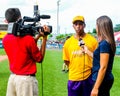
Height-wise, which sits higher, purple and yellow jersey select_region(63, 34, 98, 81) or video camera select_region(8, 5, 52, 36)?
video camera select_region(8, 5, 52, 36)

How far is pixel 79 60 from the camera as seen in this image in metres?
6.89

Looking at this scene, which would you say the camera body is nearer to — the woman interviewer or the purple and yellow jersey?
the woman interviewer

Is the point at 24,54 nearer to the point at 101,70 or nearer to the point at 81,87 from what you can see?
the point at 101,70

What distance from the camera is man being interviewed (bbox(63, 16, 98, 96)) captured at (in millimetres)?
6875

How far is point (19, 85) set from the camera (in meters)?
6.01

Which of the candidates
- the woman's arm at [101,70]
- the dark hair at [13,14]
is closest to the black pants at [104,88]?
the woman's arm at [101,70]

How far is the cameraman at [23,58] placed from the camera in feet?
19.6

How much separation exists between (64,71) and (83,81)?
13095 millimetres

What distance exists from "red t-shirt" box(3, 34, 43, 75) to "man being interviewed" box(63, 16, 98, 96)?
102cm

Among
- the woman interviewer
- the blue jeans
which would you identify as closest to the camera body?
the woman interviewer

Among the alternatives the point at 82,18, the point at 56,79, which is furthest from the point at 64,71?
the point at 82,18

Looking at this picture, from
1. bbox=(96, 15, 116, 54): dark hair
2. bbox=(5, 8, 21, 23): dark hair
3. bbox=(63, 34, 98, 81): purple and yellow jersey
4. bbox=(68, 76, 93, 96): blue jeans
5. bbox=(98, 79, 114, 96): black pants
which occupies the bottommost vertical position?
bbox=(68, 76, 93, 96): blue jeans

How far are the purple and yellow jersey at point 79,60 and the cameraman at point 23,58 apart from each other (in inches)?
37.6

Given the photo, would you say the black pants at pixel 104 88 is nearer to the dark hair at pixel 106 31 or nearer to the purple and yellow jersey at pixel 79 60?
the dark hair at pixel 106 31
